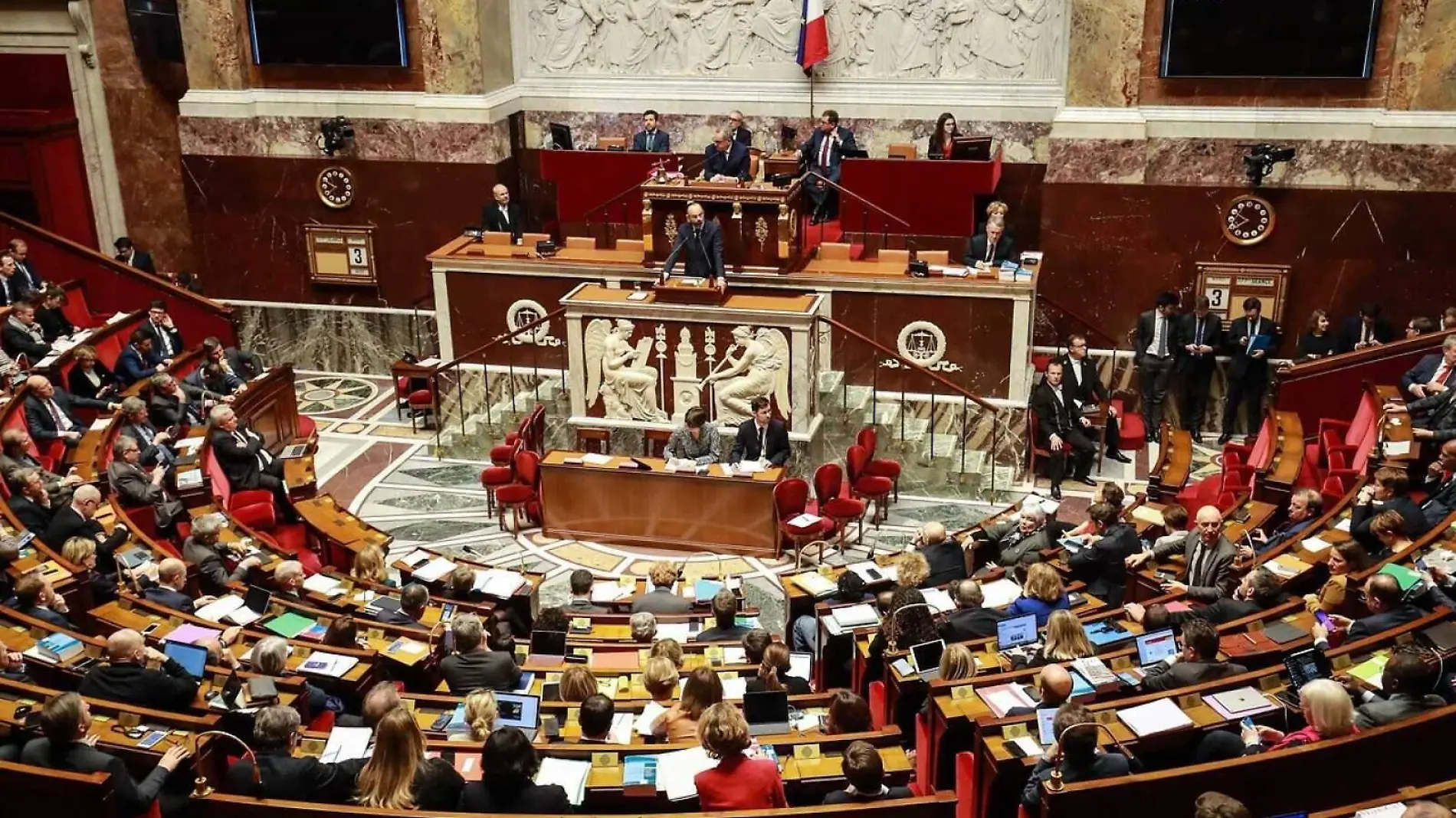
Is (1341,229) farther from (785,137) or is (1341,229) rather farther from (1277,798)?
(1277,798)

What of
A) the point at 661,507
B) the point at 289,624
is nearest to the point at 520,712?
the point at 289,624

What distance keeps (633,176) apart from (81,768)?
10.7m

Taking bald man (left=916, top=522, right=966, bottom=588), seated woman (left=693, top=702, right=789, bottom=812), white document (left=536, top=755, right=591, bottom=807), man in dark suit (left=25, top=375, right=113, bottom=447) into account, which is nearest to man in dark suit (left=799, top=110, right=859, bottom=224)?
bald man (left=916, top=522, right=966, bottom=588)

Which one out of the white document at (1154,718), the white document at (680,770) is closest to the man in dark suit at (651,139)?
the white document at (680,770)

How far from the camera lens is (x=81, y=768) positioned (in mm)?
5762

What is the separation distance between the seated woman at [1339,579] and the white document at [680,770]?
147 inches

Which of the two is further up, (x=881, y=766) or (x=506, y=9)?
(x=506, y=9)

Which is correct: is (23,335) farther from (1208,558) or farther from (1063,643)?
(1208,558)

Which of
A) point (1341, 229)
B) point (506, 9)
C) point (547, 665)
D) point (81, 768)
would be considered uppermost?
point (506, 9)

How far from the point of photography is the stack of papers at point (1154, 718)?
6129mm

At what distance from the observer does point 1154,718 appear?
20.4ft

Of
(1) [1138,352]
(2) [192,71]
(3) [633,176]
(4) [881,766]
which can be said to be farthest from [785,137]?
(4) [881,766]

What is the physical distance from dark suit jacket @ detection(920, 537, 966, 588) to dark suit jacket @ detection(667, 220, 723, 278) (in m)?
4.30

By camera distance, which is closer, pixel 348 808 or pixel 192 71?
pixel 348 808
